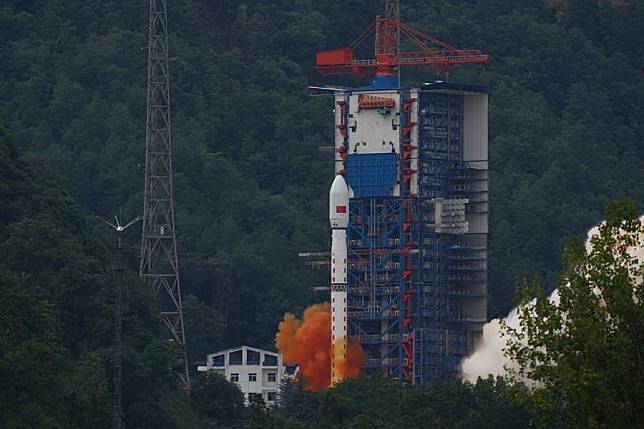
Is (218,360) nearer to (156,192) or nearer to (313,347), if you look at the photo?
(313,347)

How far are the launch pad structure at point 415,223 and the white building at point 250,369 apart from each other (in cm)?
841

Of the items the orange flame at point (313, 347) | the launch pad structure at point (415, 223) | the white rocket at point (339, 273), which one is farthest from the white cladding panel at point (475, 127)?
the orange flame at point (313, 347)

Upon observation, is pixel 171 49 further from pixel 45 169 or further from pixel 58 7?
pixel 45 169

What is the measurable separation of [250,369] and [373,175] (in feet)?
46.1

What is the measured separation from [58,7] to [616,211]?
115576 mm

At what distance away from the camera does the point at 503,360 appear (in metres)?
138

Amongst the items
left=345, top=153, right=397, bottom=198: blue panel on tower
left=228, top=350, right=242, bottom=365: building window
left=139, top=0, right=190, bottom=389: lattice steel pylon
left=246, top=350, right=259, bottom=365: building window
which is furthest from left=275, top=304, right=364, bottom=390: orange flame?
left=345, top=153, right=397, bottom=198: blue panel on tower

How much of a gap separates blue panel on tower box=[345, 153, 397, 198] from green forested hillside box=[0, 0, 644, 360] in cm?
2022

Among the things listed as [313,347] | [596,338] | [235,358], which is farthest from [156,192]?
[596,338]

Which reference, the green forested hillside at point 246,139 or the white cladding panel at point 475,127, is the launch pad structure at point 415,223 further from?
the green forested hillside at point 246,139

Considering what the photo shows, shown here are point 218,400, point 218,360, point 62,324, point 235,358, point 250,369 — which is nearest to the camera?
point 62,324

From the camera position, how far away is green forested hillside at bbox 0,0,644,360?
168375mm

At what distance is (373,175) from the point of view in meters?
143

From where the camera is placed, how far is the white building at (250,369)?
149 m
